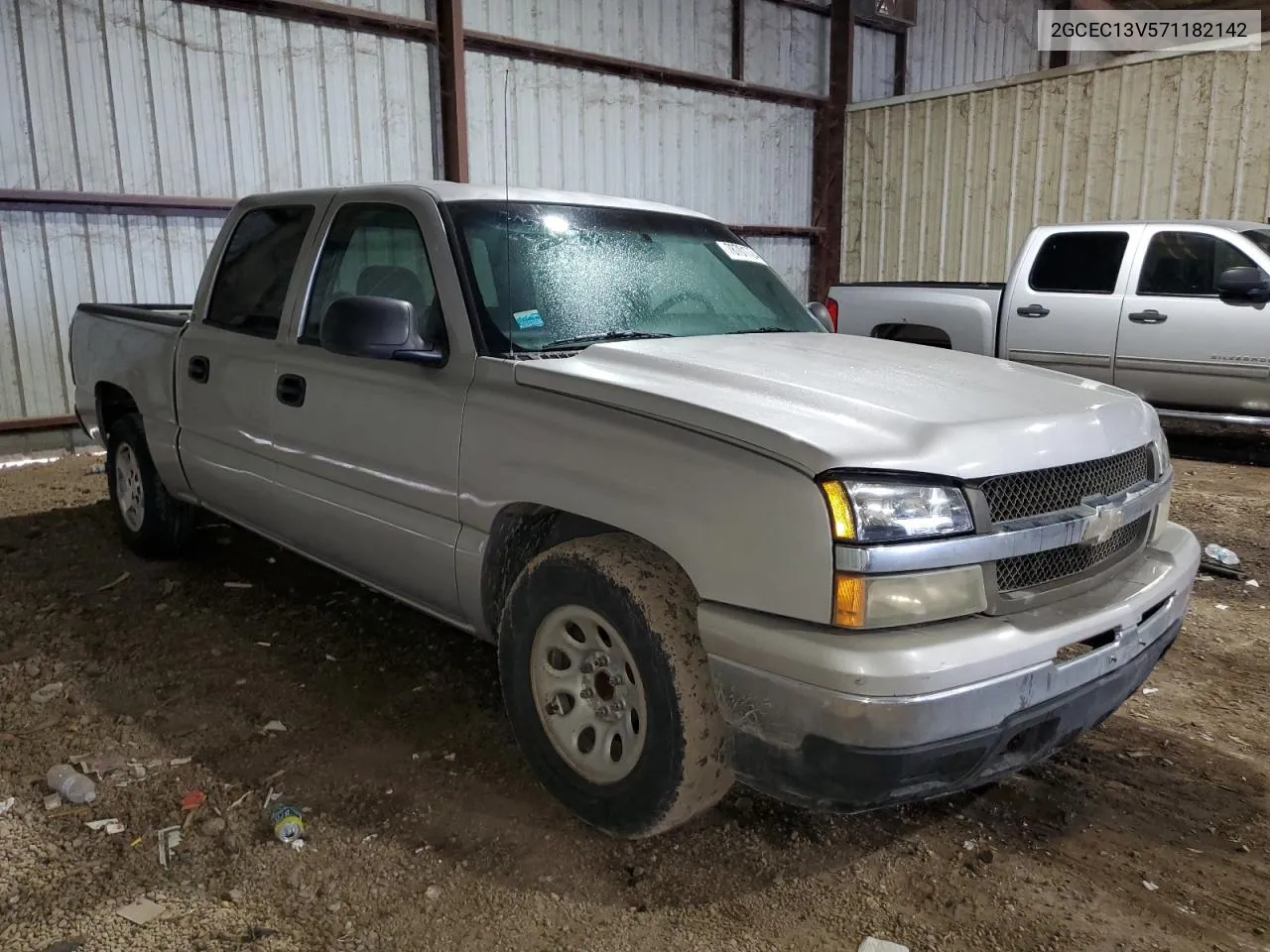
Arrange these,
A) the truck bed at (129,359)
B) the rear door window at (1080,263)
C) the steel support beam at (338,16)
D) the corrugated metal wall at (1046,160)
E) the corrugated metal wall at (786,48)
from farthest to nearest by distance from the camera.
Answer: the corrugated metal wall at (786,48) → the corrugated metal wall at (1046,160) → the steel support beam at (338,16) → the rear door window at (1080,263) → the truck bed at (129,359)

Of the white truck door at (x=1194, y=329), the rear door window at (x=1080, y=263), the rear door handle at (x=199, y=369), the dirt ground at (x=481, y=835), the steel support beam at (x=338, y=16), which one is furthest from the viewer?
the steel support beam at (x=338, y=16)

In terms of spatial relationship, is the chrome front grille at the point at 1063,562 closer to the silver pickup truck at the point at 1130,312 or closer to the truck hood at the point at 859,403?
the truck hood at the point at 859,403

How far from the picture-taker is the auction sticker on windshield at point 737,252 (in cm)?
381

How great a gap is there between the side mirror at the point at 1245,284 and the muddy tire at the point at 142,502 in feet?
23.6

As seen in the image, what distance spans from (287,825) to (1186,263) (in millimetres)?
7788

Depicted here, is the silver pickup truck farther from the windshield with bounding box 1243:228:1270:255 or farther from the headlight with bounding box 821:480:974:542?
the headlight with bounding box 821:480:974:542

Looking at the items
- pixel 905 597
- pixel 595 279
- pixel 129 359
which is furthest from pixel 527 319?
pixel 129 359

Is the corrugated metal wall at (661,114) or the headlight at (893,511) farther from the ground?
the corrugated metal wall at (661,114)

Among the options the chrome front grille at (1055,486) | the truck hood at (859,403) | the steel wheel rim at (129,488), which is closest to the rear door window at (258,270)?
the steel wheel rim at (129,488)

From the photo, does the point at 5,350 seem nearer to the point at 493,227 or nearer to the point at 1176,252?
the point at 493,227

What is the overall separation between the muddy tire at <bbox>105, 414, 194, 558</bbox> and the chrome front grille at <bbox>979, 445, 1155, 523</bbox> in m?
4.08

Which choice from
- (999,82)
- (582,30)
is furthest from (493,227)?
(999,82)

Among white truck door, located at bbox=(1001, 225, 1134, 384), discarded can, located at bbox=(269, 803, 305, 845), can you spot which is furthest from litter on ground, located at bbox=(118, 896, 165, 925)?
white truck door, located at bbox=(1001, 225, 1134, 384)

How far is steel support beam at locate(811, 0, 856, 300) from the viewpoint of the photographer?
13.6 meters
